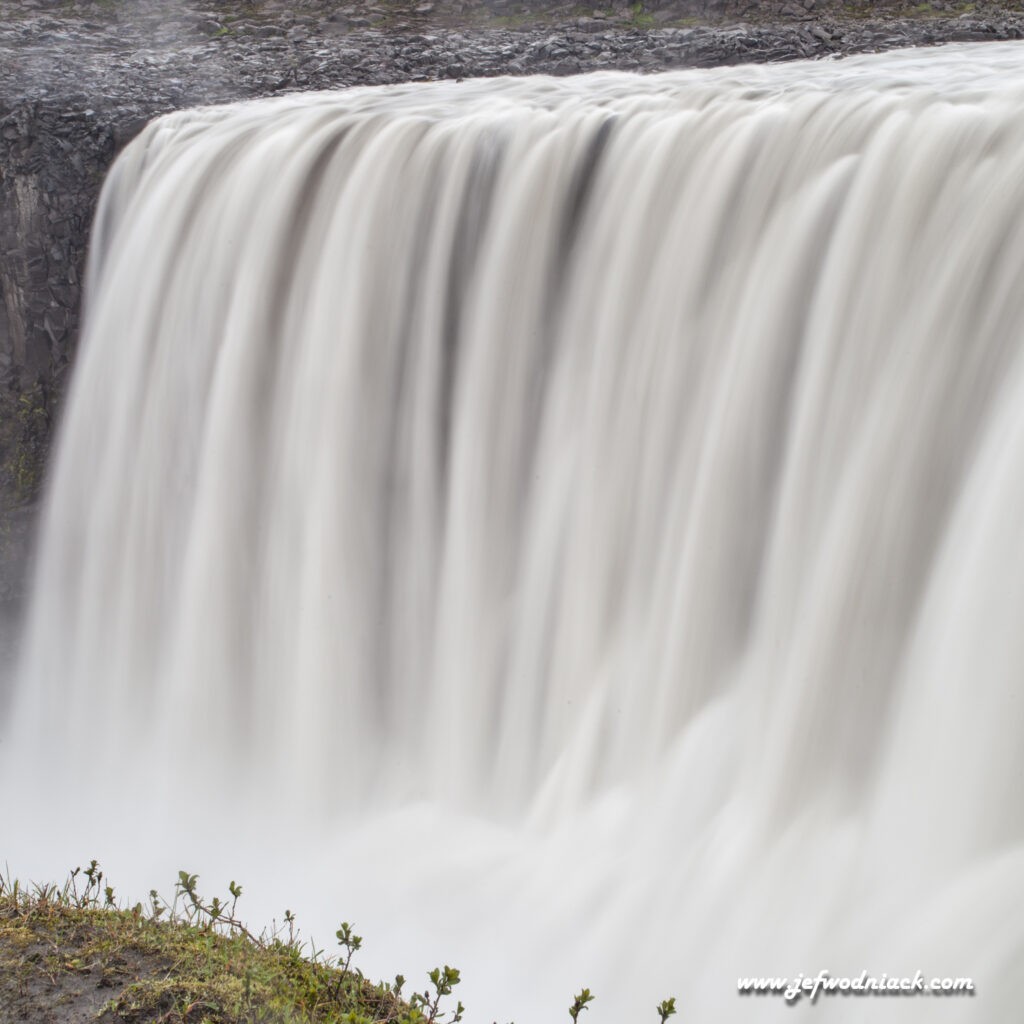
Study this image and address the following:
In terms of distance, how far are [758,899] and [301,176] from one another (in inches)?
194

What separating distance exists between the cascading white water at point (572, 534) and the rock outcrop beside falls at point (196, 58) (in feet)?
2.37

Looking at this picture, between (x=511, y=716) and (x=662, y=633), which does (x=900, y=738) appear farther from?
(x=511, y=716)

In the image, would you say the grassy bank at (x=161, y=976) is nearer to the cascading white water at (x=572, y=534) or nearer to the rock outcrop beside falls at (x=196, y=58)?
the cascading white water at (x=572, y=534)

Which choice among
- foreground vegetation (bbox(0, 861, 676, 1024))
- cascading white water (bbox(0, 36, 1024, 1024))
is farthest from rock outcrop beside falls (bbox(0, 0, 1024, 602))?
foreground vegetation (bbox(0, 861, 676, 1024))

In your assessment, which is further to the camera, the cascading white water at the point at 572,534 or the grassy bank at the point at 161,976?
the cascading white water at the point at 572,534

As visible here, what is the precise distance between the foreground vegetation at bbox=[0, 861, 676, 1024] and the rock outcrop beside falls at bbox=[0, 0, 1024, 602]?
18.7 feet

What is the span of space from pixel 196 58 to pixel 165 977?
944 cm

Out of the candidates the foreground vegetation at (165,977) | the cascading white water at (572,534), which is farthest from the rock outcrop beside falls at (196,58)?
the foreground vegetation at (165,977)

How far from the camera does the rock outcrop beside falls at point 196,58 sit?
27.3ft

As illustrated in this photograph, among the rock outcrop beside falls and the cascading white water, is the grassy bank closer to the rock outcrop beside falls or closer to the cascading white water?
the cascading white water

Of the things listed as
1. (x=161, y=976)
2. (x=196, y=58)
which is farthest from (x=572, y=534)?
(x=196, y=58)

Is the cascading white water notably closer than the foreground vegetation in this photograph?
No

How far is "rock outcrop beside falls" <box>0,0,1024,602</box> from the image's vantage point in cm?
834

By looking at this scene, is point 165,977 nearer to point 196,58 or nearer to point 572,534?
point 572,534
